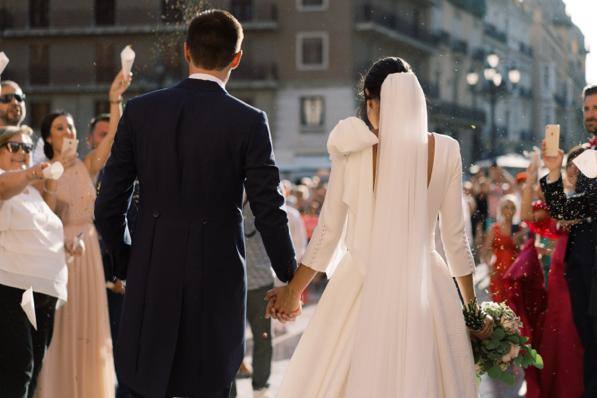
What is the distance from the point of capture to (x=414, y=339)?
438 cm

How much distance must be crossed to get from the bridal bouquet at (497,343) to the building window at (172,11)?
440cm

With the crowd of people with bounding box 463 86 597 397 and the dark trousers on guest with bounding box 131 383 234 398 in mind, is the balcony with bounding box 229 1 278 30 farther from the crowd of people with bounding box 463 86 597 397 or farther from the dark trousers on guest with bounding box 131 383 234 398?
the dark trousers on guest with bounding box 131 383 234 398

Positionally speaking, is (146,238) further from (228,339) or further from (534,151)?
(534,151)

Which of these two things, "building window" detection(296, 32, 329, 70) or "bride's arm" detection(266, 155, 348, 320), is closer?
"bride's arm" detection(266, 155, 348, 320)

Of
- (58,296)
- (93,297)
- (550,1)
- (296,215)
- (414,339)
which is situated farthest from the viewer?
(296,215)

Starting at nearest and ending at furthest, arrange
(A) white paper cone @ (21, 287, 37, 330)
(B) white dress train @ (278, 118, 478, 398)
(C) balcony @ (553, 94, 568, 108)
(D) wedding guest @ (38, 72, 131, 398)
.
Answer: (B) white dress train @ (278, 118, 478, 398), (A) white paper cone @ (21, 287, 37, 330), (D) wedding guest @ (38, 72, 131, 398), (C) balcony @ (553, 94, 568, 108)

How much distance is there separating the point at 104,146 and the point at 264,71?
106 ft

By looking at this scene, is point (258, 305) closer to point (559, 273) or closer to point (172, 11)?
point (172, 11)

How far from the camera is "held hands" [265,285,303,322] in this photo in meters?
4.67

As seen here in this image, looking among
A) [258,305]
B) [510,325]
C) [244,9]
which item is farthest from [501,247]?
[244,9]

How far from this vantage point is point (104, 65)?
39.2 meters

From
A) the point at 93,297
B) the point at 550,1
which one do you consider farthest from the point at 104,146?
the point at 550,1

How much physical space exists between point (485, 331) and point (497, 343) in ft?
0.25

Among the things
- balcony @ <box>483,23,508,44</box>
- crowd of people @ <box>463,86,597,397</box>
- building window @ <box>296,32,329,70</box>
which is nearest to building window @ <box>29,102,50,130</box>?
building window @ <box>296,32,329,70</box>
